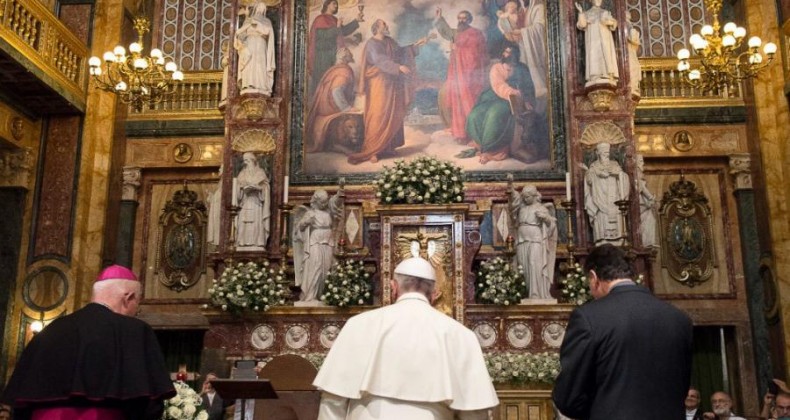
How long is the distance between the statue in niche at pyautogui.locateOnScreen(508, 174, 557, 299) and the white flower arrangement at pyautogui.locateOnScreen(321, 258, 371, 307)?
2.26 metres

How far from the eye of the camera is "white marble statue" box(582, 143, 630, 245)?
42.0 ft

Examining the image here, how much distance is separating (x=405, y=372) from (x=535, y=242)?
7.67 m

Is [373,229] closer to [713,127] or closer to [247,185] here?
[247,185]

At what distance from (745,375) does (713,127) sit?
4511 millimetres

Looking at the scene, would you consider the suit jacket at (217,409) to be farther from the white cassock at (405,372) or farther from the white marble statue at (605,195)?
the white marble statue at (605,195)

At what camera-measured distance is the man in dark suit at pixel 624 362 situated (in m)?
4.46

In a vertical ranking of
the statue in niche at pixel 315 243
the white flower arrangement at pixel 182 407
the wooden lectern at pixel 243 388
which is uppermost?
the statue in niche at pixel 315 243

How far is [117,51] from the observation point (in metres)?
13.5

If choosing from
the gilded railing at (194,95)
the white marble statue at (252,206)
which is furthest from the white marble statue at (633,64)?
the gilded railing at (194,95)

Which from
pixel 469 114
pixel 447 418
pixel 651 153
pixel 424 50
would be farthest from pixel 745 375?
pixel 447 418

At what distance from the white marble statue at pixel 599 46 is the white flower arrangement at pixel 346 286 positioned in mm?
4711

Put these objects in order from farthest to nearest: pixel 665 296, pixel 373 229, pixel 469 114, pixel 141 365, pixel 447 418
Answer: pixel 665 296, pixel 469 114, pixel 373 229, pixel 141 365, pixel 447 418

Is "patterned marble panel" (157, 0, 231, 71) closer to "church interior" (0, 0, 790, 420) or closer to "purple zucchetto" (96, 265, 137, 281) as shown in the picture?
"church interior" (0, 0, 790, 420)

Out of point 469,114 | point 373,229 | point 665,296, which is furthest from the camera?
point 665,296
